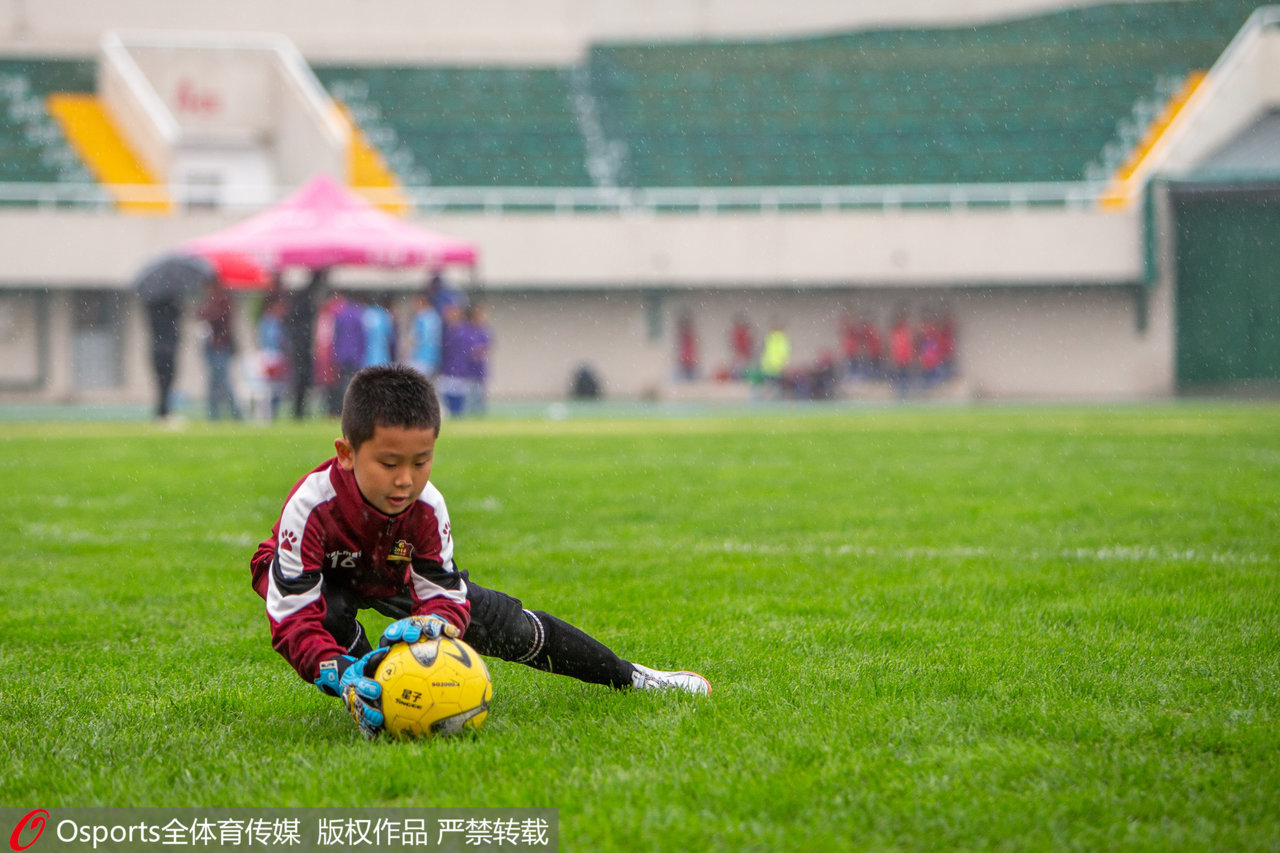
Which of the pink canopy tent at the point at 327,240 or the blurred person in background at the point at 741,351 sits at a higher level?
the pink canopy tent at the point at 327,240

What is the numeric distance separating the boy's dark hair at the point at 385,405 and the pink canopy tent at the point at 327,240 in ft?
59.7

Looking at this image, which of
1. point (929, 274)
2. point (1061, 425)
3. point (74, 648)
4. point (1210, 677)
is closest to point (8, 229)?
point (929, 274)

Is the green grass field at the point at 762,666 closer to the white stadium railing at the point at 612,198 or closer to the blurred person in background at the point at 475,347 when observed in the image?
the blurred person in background at the point at 475,347

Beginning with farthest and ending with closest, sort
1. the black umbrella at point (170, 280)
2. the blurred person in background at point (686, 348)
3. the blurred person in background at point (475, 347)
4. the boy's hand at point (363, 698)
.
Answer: the blurred person in background at point (686, 348), the blurred person in background at point (475, 347), the black umbrella at point (170, 280), the boy's hand at point (363, 698)

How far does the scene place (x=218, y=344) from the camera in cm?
2044

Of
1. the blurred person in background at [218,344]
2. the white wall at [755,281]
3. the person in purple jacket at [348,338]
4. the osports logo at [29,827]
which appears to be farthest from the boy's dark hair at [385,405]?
the white wall at [755,281]

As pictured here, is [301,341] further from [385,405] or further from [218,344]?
[385,405]

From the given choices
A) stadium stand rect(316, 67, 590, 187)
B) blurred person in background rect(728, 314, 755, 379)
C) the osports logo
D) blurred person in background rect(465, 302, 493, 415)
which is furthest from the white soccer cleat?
stadium stand rect(316, 67, 590, 187)

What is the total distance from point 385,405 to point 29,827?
1.31 metres

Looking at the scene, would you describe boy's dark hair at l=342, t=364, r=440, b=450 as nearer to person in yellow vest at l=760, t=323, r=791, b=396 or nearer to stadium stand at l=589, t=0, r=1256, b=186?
person in yellow vest at l=760, t=323, r=791, b=396

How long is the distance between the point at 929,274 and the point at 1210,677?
97.5 ft

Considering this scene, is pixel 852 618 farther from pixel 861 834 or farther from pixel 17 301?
pixel 17 301

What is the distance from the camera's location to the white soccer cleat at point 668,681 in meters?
4.26

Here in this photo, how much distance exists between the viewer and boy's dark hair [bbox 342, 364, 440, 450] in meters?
3.72
